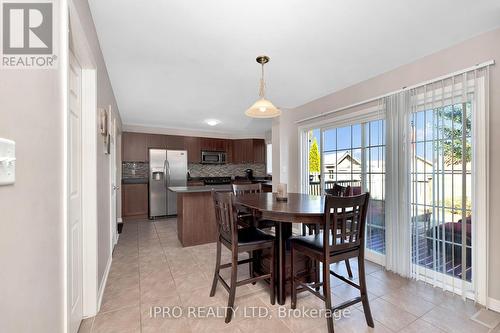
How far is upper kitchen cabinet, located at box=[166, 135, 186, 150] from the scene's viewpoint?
5734mm

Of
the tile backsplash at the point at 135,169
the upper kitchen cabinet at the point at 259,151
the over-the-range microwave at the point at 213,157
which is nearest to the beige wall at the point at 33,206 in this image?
the tile backsplash at the point at 135,169

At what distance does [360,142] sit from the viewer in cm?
317

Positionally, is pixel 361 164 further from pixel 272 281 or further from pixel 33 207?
pixel 33 207

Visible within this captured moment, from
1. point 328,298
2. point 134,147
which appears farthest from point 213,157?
point 328,298

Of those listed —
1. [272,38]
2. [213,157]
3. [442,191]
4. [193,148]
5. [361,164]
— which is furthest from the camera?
[213,157]

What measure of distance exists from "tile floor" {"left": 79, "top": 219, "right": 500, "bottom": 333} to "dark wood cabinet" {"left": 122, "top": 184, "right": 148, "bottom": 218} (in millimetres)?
2596

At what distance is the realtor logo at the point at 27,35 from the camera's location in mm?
752

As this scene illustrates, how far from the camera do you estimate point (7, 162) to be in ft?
2.12

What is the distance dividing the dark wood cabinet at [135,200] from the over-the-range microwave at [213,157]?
1.58m

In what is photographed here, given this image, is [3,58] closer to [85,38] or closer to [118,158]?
[85,38]

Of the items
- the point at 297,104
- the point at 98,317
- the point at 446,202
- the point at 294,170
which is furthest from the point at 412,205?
the point at 98,317

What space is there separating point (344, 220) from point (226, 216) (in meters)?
0.92

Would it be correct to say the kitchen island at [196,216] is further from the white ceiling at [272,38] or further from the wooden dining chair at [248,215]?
the white ceiling at [272,38]

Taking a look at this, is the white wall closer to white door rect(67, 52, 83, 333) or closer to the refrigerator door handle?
white door rect(67, 52, 83, 333)
